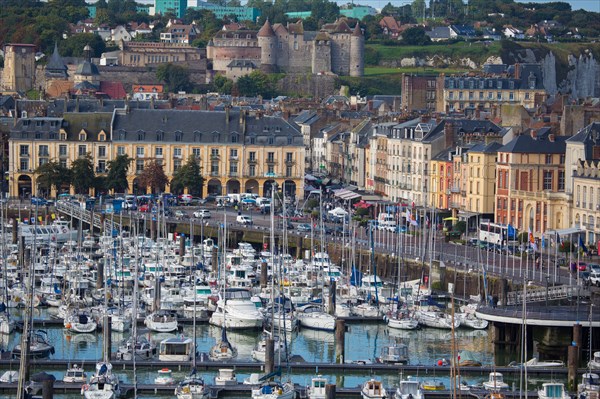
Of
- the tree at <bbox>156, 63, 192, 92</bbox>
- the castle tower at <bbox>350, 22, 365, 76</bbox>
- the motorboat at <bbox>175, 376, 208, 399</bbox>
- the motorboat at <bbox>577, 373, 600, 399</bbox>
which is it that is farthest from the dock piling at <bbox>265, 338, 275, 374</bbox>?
the castle tower at <bbox>350, 22, 365, 76</bbox>

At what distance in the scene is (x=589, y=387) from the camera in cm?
3788

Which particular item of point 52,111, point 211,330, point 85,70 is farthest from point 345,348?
point 85,70

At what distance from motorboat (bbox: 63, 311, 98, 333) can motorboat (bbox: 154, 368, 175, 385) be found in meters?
6.34

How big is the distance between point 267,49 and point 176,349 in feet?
401

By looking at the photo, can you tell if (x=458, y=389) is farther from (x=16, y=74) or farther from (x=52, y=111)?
(x=16, y=74)

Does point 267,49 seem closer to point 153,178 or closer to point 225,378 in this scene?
point 153,178

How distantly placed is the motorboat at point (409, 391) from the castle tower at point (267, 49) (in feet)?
411

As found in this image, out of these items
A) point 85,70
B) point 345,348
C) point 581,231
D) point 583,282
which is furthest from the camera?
point 85,70

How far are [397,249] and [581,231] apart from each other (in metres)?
5.76

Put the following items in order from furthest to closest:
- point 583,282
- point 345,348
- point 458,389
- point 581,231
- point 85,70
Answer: point 85,70, point 581,231, point 583,282, point 345,348, point 458,389

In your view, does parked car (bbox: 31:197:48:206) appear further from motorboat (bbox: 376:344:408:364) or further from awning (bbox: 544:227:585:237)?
motorboat (bbox: 376:344:408:364)

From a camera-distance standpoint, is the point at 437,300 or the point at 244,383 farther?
the point at 437,300

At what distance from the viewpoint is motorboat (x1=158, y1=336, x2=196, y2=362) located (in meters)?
42.5

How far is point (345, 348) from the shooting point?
4619 centimetres
